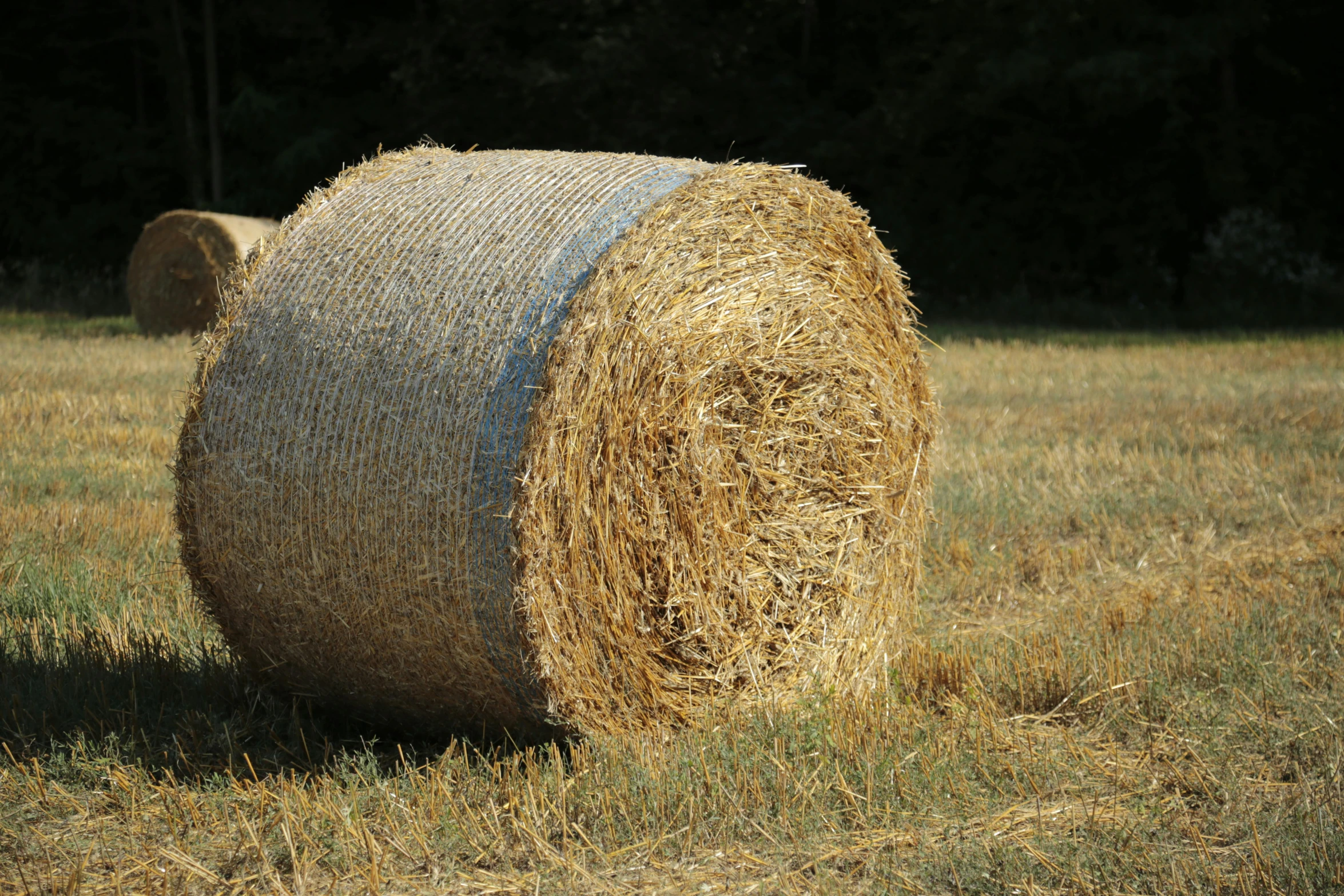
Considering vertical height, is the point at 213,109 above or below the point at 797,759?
above

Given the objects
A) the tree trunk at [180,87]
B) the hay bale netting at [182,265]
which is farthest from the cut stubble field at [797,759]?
the tree trunk at [180,87]

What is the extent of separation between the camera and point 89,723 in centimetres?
379

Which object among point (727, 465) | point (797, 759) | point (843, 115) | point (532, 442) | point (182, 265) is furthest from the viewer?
point (843, 115)

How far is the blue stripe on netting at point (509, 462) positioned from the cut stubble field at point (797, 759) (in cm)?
32

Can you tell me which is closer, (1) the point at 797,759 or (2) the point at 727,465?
(1) the point at 797,759

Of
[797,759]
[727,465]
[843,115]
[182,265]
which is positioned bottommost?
[797,759]

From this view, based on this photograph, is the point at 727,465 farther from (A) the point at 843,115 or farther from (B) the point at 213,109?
(B) the point at 213,109

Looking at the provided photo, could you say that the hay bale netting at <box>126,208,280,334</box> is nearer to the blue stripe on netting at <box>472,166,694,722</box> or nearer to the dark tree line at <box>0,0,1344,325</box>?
the dark tree line at <box>0,0,1344,325</box>

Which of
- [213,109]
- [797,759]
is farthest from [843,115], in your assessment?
[797,759]

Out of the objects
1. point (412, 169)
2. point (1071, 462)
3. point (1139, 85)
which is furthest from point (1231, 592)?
point (1139, 85)

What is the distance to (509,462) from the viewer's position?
3.38 metres

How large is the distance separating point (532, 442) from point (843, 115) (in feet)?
69.0

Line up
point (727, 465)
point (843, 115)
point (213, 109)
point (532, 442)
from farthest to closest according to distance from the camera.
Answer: point (213, 109) < point (843, 115) < point (727, 465) < point (532, 442)

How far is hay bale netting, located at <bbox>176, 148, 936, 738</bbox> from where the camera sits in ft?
11.3
